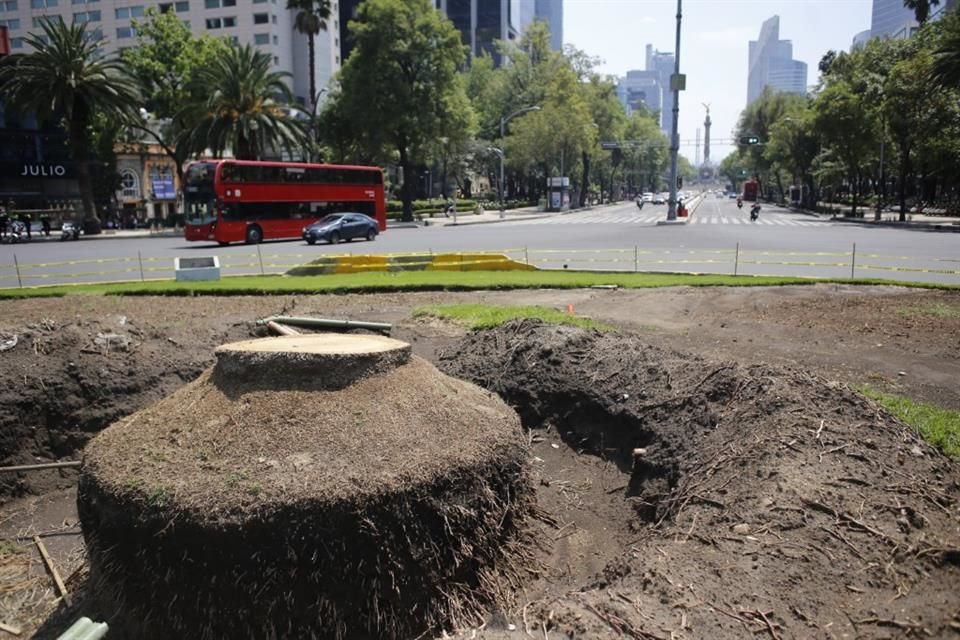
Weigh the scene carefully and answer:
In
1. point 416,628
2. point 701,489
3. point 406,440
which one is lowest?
point 416,628

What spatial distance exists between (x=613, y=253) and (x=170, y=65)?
128 feet

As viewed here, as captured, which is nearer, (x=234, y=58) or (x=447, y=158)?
(x=234, y=58)

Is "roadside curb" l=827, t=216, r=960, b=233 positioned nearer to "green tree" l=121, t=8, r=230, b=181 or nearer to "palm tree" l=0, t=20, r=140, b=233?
"green tree" l=121, t=8, r=230, b=181

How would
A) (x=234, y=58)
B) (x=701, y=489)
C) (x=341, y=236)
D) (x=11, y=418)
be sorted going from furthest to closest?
(x=234, y=58) → (x=341, y=236) → (x=11, y=418) → (x=701, y=489)

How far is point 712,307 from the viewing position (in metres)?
15.7

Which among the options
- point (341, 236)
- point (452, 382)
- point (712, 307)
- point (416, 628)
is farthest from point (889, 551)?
point (341, 236)

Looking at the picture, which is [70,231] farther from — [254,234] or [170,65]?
[170,65]

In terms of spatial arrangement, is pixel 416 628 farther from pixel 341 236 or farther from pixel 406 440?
pixel 341 236

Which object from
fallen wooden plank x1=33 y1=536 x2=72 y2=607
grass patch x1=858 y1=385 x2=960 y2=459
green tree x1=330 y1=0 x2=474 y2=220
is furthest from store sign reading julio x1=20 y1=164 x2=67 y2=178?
grass patch x1=858 y1=385 x2=960 y2=459

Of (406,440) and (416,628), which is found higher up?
(406,440)

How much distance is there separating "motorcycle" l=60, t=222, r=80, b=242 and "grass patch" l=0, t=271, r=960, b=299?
2671 cm

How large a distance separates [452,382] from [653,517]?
220 centimetres

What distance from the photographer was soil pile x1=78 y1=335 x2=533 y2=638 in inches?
186

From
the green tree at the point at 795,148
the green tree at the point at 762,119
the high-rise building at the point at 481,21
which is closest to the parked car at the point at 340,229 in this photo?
the green tree at the point at 795,148
